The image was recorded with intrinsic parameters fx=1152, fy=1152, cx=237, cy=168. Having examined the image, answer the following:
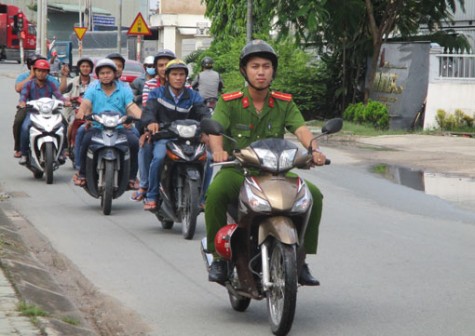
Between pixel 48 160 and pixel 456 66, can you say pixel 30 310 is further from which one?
pixel 456 66

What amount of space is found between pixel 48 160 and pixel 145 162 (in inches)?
168

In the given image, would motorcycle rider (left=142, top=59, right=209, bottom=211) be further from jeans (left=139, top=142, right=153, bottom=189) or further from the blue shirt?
the blue shirt

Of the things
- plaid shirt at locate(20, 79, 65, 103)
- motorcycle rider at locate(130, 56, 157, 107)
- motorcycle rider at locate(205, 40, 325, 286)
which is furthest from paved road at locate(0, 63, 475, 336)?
motorcycle rider at locate(130, 56, 157, 107)

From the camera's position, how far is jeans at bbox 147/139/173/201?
38.5 feet

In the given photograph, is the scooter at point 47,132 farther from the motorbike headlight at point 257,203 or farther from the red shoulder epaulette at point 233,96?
the motorbike headlight at point 257,203

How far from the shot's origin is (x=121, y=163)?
13.4 metres

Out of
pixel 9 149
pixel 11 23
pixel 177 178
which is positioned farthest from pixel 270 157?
pixel 11 23

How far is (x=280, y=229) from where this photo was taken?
22.3 feet

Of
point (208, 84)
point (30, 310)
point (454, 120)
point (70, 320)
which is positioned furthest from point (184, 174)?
point (454, 120)

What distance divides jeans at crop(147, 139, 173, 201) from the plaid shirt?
5079 mm

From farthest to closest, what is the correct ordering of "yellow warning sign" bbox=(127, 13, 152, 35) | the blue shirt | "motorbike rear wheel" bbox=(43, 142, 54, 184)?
"yellow warning sign" bbox=(127, 13, 152, 35), "motorbike rear wheel" bbox=(43, 142, 54, 184), the blue shirt

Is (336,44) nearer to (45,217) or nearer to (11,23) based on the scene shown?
(45,217)

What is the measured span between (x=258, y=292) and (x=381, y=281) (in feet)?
7.31

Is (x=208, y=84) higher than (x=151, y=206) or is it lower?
higher
